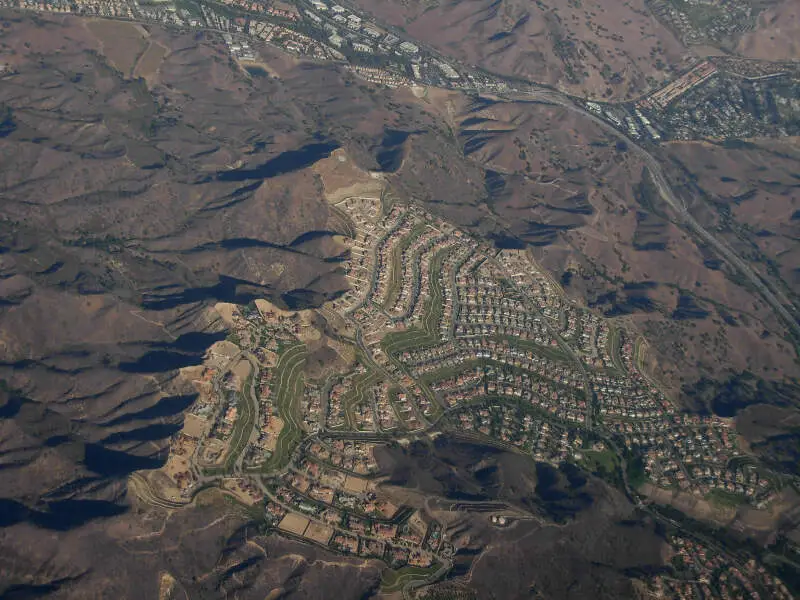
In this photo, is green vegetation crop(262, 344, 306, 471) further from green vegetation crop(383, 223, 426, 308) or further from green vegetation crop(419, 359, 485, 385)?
green vegetation crop(383, 223, 426, 308)

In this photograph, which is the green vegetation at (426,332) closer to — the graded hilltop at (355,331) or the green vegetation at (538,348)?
the graded hilltop at (355,331)

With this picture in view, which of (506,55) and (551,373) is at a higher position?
(506,55)

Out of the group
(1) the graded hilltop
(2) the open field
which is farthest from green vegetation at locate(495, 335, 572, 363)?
(2) the open field

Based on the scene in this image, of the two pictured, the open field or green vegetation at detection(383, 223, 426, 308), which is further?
the open field

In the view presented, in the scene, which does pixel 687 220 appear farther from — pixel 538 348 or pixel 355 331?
pixel 355 331

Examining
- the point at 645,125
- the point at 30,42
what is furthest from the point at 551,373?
the point at 30,42

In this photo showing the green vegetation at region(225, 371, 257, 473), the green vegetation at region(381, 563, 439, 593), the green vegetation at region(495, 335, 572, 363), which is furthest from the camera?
the green vegetation at region(495, 335, 572, 363)

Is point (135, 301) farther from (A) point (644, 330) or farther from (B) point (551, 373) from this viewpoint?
(A) point (644, 330)
